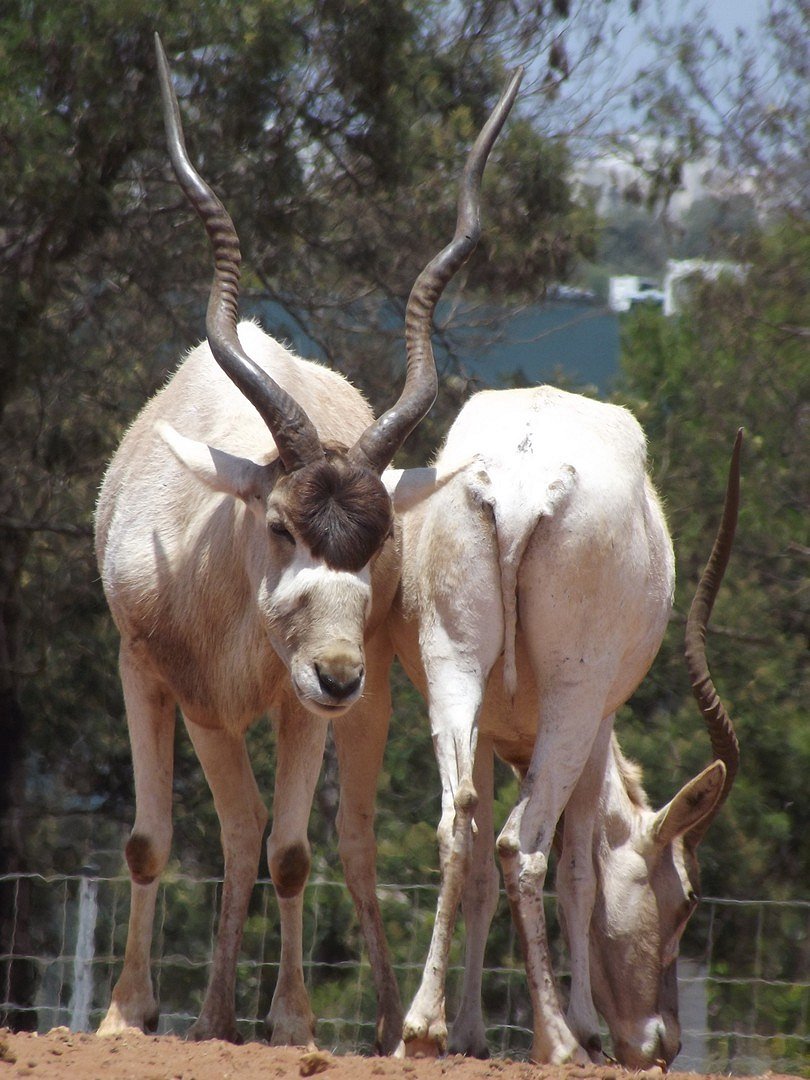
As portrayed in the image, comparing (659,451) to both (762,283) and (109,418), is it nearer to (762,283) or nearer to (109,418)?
(762,283)

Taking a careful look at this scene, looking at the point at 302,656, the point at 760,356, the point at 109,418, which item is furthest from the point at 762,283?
the point at 302,656

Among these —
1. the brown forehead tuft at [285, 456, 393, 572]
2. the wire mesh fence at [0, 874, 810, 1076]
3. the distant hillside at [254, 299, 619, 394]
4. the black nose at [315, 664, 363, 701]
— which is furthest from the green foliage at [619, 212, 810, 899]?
the black nose at [315, 664, 363, 701]

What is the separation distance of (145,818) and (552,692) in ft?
6.33

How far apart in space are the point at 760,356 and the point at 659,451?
1362mm

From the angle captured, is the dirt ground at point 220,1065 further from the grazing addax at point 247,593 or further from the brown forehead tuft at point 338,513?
the brown forehead tuft at point 338,513

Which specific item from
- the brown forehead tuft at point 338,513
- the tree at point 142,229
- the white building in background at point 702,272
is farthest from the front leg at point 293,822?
the white building in background at point 702,272

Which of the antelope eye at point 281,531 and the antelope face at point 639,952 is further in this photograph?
the antelope face at point 639,952

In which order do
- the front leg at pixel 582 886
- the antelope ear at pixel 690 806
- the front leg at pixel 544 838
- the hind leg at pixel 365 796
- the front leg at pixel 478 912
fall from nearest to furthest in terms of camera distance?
the front leg at pixel 544 838, the front leg at pixel 582 886, the front leg at pixel 478 912, the antelope ear at pixel 690 806, the hind leg at pixel 365 796

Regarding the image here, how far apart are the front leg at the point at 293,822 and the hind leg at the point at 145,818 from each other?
478 millimetres

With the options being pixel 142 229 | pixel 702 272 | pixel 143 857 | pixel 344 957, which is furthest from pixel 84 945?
Result: pixel 702 272

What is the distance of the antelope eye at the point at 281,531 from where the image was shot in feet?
18.2

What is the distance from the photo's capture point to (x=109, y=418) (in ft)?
38.8

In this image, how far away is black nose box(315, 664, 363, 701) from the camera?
5.22 metres

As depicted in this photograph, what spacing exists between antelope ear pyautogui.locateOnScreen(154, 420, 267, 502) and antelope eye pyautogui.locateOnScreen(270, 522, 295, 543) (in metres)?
0.29
